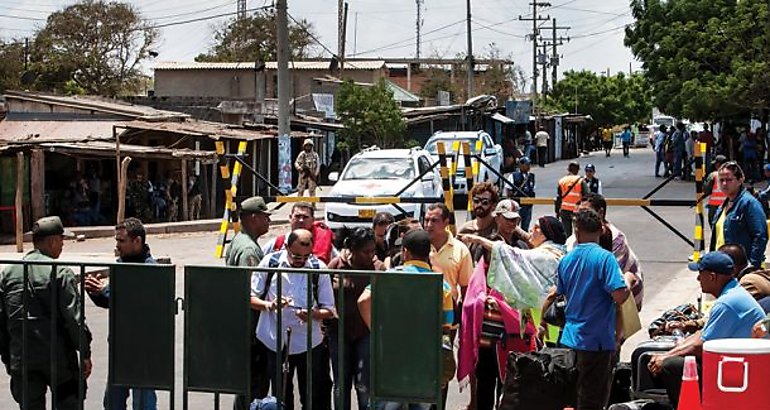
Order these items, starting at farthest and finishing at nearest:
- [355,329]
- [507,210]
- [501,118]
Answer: [501,118], [507,210], [355,329]

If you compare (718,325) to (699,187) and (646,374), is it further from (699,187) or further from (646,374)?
(699,187)

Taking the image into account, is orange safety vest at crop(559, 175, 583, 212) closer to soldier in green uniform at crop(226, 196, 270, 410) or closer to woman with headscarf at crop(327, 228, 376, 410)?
soldier in green uniform at crop(226, 196, 270, 410)

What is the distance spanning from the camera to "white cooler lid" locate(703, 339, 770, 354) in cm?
584

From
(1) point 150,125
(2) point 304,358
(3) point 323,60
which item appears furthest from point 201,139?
(3) point 323,60

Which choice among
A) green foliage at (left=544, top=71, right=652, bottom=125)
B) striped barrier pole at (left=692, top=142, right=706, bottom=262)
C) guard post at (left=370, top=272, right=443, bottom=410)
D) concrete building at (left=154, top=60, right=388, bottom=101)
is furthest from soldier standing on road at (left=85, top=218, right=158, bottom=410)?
green foliage at (left=544, top=71, right=652, bottom=125)

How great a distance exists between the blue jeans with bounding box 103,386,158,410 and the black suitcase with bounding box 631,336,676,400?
294 cm

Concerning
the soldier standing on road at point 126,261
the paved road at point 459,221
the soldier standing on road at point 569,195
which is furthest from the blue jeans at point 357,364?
the soldier standing on road at point 569,195

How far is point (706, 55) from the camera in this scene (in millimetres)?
36938

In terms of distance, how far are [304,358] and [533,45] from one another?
87212 millimetres

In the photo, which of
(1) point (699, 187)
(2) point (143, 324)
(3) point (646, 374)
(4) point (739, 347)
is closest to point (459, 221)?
(1) point (699, 187)

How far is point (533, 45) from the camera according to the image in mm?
93375

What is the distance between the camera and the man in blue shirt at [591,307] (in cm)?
772

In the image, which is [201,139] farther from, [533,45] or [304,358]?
[533,45]

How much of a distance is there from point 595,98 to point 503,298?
84614mm
